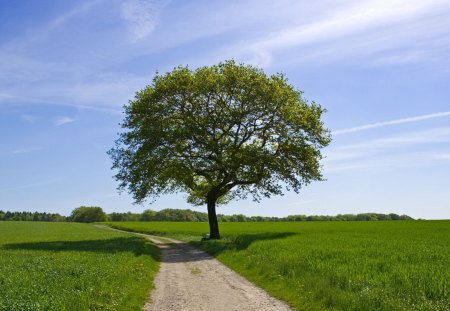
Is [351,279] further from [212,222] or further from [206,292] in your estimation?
[212,222]

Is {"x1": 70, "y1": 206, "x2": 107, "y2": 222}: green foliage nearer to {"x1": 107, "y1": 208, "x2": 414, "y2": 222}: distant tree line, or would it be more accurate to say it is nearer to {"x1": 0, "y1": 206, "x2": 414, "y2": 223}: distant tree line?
{"x1": 0, "y1": 206, "x2": 414, "y2": 223}: distant tree line

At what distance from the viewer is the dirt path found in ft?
48.3

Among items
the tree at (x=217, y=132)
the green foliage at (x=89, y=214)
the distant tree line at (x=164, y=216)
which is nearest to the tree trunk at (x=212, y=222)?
the tree at (x=217, y=132)

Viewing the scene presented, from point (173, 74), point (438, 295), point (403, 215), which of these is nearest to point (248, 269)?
point (438, 295)

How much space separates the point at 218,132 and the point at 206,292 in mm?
31989

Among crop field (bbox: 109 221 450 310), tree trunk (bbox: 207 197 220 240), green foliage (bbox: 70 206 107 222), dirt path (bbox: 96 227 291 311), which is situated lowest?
dirt path (bbox: 96 227 291 311)

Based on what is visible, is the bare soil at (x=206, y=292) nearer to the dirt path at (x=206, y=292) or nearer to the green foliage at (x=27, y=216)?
the dirt path at (x=206, y=292)

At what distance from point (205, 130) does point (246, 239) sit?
1279cm

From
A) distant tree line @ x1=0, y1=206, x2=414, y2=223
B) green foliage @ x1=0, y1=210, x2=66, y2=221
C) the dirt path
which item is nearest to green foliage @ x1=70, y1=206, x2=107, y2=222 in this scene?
distant tree line @ x1=0, y1=206, x2=414, y2=223

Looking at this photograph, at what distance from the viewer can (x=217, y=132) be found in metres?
48.3

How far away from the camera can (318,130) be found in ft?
163

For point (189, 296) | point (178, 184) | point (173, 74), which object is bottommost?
point (189, 296)

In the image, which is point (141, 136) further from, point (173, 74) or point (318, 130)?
point (318, 130)

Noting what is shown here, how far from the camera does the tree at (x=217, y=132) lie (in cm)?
4578
